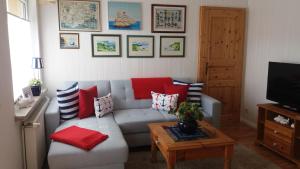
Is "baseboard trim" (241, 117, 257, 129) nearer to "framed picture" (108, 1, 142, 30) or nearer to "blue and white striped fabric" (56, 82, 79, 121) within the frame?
"framed picture" (108, 1, 142, 30)

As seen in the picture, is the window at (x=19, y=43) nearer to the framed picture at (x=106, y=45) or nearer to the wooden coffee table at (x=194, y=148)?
the framed picture at (x=106, y=45)

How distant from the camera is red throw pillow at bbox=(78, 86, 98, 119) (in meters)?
3.26

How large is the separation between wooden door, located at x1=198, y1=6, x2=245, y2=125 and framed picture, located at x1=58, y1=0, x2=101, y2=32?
1705 millimetres

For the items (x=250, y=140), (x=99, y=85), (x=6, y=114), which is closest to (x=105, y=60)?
(x=99, y=85)

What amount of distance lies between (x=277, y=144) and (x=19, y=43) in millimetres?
3369

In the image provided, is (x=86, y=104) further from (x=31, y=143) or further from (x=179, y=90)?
(x=179, y=90)

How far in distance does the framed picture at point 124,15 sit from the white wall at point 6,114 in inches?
73.4

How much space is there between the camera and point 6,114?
203 centimetres

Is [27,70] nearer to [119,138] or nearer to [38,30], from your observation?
[38,30]

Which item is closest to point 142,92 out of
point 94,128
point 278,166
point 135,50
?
point 135,50

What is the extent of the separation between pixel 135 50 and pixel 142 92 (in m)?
0.70

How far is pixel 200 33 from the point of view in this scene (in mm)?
4180

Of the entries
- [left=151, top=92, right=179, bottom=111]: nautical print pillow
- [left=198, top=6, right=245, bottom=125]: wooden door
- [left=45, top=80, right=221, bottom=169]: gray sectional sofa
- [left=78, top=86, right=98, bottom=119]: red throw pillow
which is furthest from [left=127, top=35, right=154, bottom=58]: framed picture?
[left=78, top=86, right=98, bottom=119]: red throw pillow

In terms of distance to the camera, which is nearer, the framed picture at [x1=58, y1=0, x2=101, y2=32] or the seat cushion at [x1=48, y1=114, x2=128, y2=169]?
the seat cushion at [x1=48, y1=114, x2=128, y2=169]
